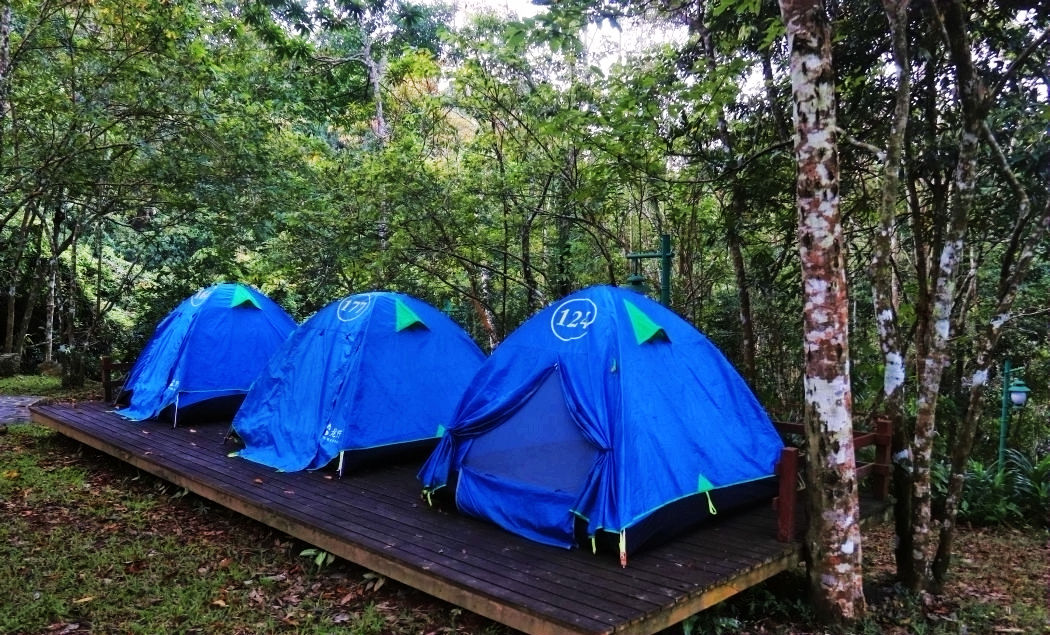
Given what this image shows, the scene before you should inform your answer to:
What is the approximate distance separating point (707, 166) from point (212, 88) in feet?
19.8

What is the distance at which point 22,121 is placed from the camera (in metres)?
7.83

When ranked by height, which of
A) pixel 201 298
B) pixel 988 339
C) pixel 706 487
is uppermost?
pixel 201 298

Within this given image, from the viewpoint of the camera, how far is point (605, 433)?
4074 mm

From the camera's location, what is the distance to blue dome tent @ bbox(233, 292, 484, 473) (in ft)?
18.7

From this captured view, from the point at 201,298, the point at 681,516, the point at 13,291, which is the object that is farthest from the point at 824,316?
the point at 13,291

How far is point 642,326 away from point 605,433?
2.74 feet

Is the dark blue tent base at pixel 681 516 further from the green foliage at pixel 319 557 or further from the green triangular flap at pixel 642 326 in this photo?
the green foliage at pixel 319 557

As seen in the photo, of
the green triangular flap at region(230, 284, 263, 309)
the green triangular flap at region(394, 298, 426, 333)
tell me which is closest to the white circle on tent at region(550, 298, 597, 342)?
the green triangular flap at region(394, 298, 426, 333)

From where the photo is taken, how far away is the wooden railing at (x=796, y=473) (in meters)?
4.09

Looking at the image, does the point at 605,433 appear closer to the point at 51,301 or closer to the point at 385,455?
the point at 385,455

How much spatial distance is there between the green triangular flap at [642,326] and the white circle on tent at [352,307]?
103 inches

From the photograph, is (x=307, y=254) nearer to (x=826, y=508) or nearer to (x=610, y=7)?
(x=610, y=7)

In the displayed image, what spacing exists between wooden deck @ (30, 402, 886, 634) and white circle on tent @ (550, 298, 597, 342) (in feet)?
4.55

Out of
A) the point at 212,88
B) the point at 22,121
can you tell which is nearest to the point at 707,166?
the point at 212,88
